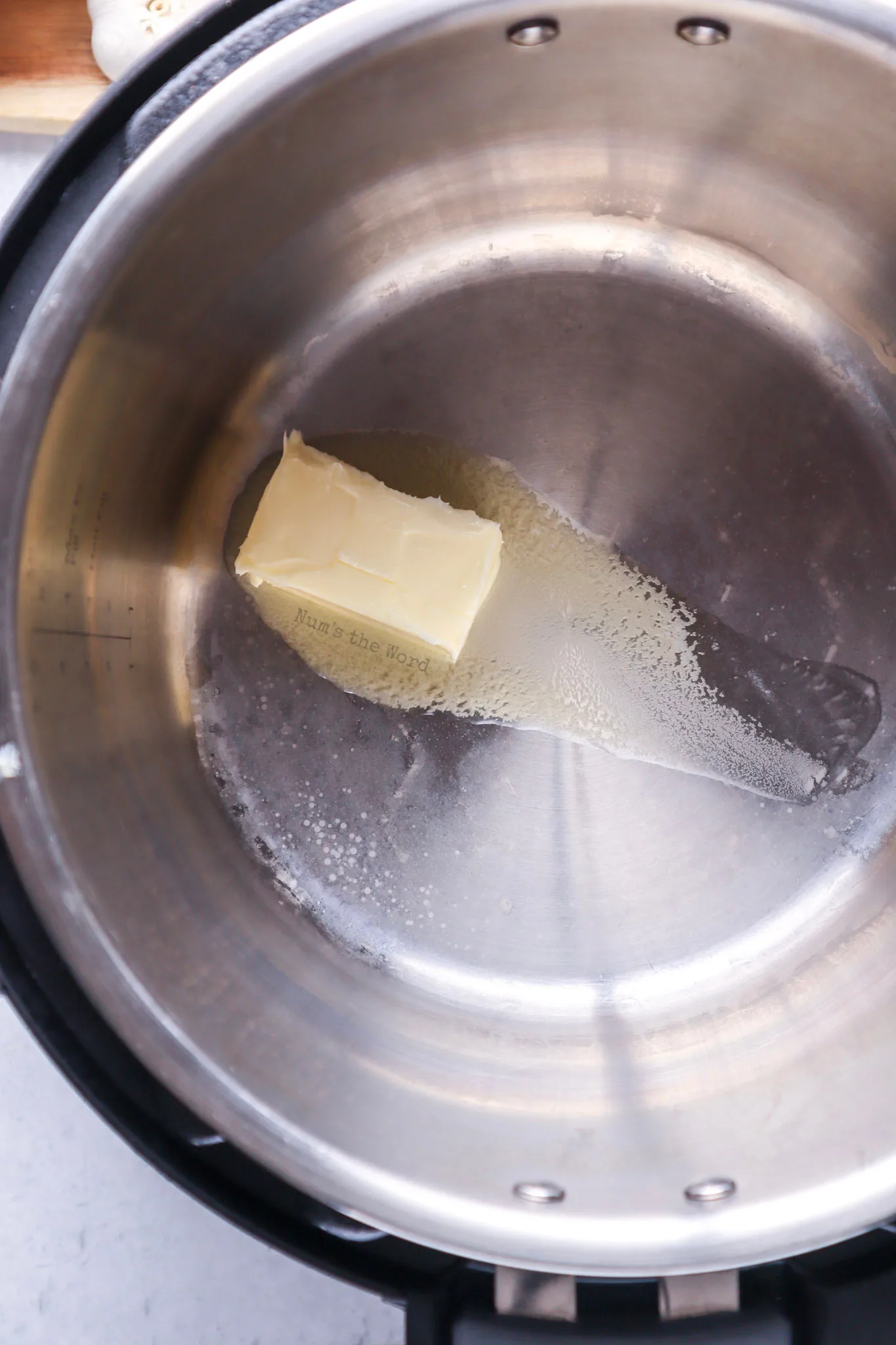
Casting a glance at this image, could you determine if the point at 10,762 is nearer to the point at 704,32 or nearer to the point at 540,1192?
the point at 540,1192

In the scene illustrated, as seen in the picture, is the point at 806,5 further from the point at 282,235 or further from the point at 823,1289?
the point at 823,1289

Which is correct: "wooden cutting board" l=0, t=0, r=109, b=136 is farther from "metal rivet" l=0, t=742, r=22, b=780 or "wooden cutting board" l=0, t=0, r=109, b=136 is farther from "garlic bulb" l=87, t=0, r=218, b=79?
"metal rivet" l=0, t=742, r=22, b=780

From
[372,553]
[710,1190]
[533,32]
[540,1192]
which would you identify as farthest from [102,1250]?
[533,32]

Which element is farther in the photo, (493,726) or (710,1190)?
(493,726)

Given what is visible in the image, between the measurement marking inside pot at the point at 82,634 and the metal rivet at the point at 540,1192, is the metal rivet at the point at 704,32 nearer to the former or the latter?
the measurement marking inside pot at the point at 82,634

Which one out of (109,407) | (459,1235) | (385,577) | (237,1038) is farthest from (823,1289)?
(109,407)

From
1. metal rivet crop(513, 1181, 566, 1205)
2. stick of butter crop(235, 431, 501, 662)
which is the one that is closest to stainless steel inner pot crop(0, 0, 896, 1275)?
metal rivet crop(513, 1181, 566, 1205)

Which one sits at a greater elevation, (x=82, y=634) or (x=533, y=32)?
(x=533, y=32)
